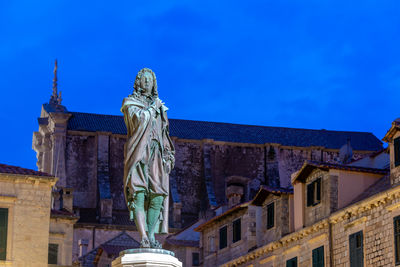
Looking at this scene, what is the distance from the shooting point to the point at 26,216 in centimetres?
3528

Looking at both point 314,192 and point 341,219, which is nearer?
point 341,219

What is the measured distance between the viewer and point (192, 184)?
235 ft

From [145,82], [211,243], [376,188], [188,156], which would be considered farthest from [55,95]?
[145,82]

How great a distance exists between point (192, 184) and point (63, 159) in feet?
33.5

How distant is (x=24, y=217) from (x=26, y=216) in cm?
8

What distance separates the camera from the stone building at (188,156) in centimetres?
6838

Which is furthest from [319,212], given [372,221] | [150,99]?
[150,99]

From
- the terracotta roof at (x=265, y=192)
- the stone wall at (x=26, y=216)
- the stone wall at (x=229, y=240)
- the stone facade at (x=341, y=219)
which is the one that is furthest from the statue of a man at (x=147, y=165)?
the stone wall at (x=229, y=240)

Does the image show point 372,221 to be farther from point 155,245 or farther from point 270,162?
point 270,162

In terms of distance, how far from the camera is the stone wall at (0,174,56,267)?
34.7 m

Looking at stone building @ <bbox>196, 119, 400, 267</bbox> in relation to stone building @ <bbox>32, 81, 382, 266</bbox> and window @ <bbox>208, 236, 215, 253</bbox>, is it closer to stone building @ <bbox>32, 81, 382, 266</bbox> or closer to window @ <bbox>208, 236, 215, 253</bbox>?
window @ <bbox>208, 236, 215, 253</bbox>

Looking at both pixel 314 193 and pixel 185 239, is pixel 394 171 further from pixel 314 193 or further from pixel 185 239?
pixel 185 239

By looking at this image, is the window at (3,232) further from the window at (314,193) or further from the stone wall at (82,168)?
the stone wall at (82,168)

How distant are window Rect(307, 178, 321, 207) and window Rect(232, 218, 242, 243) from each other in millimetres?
7140
